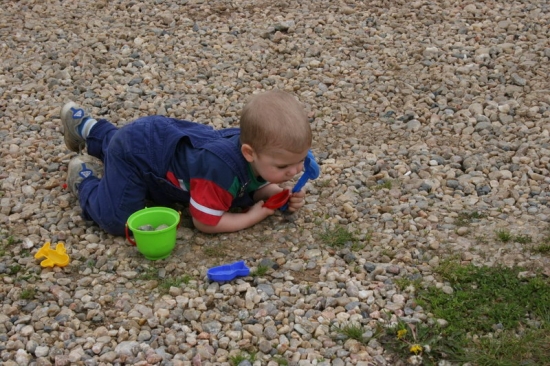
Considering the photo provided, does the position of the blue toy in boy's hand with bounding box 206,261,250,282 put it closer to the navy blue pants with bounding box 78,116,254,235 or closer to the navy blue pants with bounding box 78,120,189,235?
the navy blue pants with bounding box 78,116,254,235

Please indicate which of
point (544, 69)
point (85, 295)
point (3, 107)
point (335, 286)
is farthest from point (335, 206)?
point (3, 107)

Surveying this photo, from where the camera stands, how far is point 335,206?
15.5 ft

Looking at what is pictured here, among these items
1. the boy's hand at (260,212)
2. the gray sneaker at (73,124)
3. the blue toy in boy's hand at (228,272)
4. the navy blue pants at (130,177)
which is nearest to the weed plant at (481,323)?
the blue toy in boy's hand at (228,272)

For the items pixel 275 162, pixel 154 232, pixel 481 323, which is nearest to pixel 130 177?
pixel 154 232

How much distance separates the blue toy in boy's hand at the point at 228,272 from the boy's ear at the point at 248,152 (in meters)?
0.59

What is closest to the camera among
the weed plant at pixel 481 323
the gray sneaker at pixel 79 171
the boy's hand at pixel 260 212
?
the weed plant at pixel 481 323

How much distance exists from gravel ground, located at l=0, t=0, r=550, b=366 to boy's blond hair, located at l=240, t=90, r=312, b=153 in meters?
0.71

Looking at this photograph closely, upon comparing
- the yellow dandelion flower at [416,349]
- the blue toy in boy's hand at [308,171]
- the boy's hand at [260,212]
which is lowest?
the boy's hand at [260,212]

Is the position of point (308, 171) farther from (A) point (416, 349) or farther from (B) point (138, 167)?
(A) point (416, 349)

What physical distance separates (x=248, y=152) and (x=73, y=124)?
5.41ft

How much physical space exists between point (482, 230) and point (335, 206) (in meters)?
0.93

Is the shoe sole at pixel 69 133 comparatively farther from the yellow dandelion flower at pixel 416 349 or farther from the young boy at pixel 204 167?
the yellow dandelion flower at pixel 416 349

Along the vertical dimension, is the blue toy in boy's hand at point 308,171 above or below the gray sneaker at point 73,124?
above

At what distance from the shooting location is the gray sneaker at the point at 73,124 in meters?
5.13
